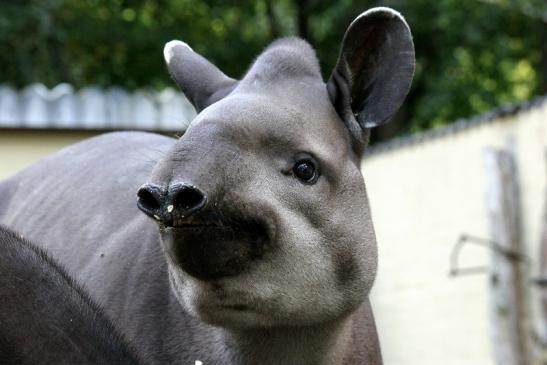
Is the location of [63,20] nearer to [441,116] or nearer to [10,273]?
[441,116]

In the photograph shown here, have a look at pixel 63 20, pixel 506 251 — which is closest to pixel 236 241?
pixel 506 251

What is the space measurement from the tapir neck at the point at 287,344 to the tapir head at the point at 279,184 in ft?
0.53

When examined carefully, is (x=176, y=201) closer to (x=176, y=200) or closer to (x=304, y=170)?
(x=176, y=200)

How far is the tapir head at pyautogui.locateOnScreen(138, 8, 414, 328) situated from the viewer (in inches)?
181

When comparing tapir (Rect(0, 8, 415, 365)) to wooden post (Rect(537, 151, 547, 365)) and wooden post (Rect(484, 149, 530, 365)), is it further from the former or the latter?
wooden post (Rect(484, 149, 530, 365))

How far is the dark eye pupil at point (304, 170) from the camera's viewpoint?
504 centimetres

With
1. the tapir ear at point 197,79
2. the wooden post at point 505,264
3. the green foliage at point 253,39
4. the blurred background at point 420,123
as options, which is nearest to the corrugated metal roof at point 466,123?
the blurred background at point 420,123

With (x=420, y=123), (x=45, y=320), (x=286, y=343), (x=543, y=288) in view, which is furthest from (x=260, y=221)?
(x=420, y=123)

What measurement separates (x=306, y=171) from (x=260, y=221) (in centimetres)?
43

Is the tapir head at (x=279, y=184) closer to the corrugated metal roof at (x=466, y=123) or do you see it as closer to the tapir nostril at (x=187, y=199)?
the tapir nostril at (x=187, y=199)

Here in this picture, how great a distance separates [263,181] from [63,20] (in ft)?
51.1

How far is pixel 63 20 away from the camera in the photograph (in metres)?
19.8

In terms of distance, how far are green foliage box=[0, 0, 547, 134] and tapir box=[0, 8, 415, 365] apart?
12.2 metres

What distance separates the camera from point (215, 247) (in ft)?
15.2
